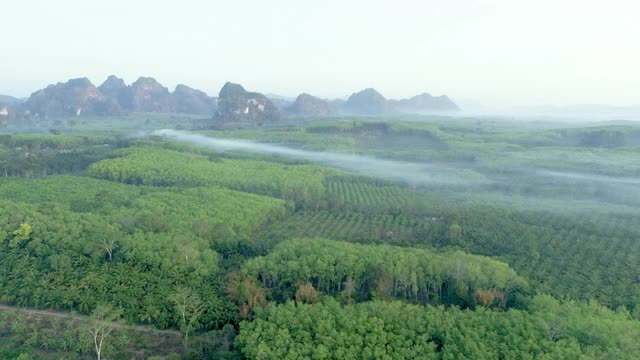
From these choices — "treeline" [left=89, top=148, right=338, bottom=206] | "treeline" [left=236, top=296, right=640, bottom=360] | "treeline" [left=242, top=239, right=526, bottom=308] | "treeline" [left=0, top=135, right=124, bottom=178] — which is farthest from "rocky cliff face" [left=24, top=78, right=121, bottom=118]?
"treeline" [left=236, top=296, right=640, bottom=360]

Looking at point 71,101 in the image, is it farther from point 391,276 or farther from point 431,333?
point 431,333

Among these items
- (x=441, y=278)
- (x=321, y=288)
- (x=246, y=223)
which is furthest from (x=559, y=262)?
(x=246, y=223)

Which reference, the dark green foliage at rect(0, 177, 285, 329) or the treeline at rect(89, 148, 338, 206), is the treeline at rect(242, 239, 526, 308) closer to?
the dark green foliage at rect(0, 177, 285, 329)

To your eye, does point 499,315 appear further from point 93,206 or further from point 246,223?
point 93,206

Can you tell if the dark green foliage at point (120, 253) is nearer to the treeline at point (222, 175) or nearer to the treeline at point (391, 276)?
the treeline at point (391, 276)

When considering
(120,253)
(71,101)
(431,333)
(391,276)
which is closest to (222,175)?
(120,253)

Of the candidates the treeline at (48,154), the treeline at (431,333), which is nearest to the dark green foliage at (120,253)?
the treeline at (431,333)
